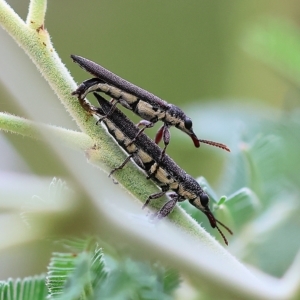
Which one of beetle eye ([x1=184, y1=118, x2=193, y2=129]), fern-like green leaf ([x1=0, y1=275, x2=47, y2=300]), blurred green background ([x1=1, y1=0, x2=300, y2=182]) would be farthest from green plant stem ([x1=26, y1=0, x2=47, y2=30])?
blurred green background ([x1=1, y1=0, x2=300, y2=182])

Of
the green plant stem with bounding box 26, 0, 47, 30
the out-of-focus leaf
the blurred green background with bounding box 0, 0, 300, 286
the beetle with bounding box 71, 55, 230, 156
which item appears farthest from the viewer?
the blurred green background with bounding box 0, 0, 300, 286

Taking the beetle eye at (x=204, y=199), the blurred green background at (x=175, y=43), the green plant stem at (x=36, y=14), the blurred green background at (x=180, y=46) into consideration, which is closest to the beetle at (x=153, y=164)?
the beetle eye at (x=204, y=199)

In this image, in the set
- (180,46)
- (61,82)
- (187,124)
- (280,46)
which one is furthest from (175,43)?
(61,82)

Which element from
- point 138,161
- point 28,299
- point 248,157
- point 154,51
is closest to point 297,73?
point 248,157

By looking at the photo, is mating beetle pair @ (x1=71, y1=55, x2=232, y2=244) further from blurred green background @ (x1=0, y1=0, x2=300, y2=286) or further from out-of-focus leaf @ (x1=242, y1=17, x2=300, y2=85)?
blurred green background @ (x1=0, y1=0, x2=300, y2=286)

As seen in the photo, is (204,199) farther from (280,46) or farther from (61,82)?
(280,46)

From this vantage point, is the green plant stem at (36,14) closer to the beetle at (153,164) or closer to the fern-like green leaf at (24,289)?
the beetle at (153,164)
